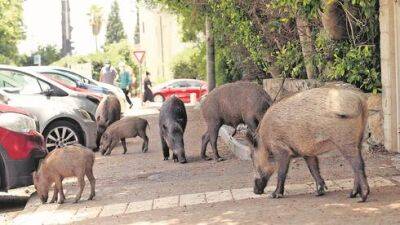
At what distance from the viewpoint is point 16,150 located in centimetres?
974

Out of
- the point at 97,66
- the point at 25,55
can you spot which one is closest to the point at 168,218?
the point at 97,66

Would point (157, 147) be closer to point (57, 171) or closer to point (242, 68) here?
point (242, 68)

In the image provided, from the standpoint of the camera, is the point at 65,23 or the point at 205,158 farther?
the point at 65,23

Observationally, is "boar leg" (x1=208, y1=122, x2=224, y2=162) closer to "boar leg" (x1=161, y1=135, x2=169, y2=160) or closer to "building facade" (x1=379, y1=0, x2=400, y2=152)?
"boar leg" (x1=161, y1=135, x2=169, y2=160)

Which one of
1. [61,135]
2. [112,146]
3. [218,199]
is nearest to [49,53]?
[112,146]

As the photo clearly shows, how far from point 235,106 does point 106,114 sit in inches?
182

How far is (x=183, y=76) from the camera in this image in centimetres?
4722

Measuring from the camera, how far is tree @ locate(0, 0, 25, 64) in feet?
143

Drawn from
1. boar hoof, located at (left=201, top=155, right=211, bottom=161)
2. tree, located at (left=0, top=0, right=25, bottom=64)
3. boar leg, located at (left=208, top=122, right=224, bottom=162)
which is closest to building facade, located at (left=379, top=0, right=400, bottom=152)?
boar leg, located at (left=208, top=122, right=224, bottom=162)

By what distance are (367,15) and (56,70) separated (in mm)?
11989

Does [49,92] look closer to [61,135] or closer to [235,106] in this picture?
[61,135]

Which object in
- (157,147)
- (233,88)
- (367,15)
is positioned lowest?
(157,147)

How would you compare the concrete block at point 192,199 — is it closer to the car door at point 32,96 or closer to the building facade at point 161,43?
the car door at point 32,96

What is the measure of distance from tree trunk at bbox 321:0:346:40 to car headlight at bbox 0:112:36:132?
14.8ft
